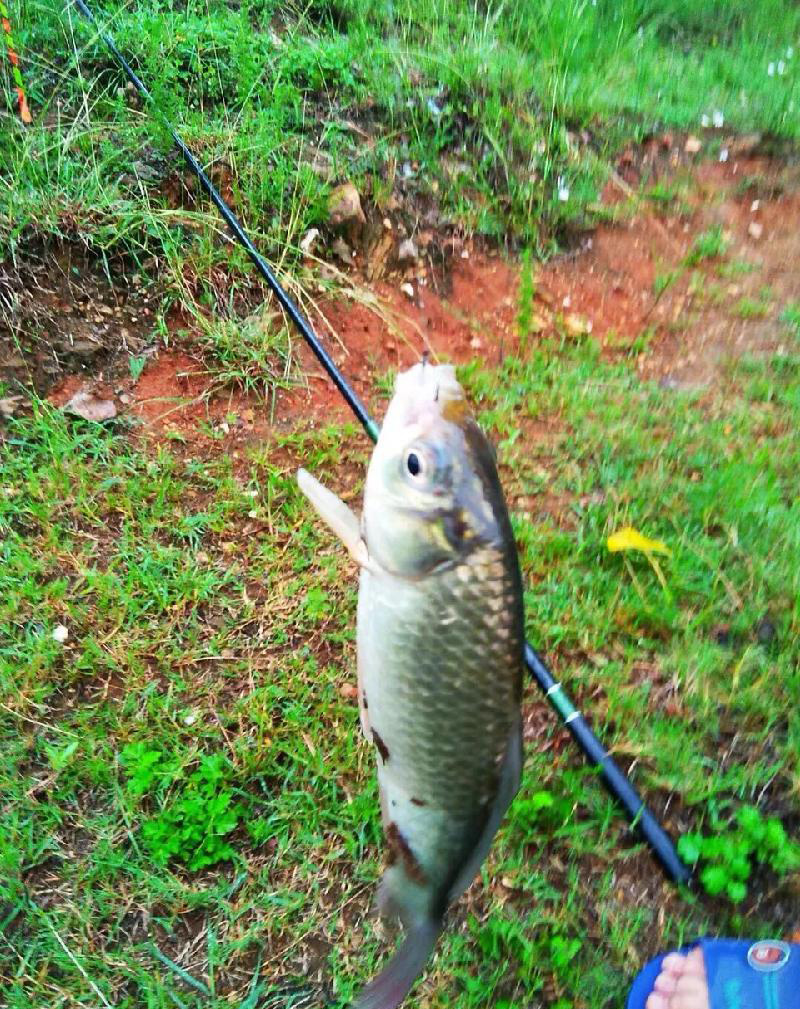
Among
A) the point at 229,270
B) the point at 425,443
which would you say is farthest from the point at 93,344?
the point at 425,443

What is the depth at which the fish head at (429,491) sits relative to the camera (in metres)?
1.35

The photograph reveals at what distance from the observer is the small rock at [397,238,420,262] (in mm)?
3872

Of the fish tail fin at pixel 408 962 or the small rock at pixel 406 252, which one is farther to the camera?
the small rock at pixel 406 252

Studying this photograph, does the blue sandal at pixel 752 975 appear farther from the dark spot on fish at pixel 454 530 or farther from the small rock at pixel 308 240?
the small rock at pixel 308 240

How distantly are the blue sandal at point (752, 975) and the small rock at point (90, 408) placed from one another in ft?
8.59

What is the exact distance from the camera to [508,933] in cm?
216

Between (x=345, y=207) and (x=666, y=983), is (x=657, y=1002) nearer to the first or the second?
(x=666, y=983)

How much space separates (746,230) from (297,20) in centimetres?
280

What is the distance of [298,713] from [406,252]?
93.3 inches

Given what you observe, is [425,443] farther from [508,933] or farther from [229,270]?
[229,270]

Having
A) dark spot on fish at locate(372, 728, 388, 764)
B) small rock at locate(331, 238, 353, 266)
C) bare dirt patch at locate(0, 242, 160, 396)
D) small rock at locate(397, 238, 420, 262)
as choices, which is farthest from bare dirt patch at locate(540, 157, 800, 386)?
dark spot on fish at locate(372, 728, 388, 764)

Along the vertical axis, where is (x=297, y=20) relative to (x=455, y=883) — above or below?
above

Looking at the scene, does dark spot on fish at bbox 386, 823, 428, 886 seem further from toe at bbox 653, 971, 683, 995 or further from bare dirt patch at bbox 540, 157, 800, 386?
bare dirt patch at bbox 540, 157, 800, 386

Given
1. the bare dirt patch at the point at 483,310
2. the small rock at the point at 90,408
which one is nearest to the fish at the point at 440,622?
the bare dirt patch at the point at 483,310
